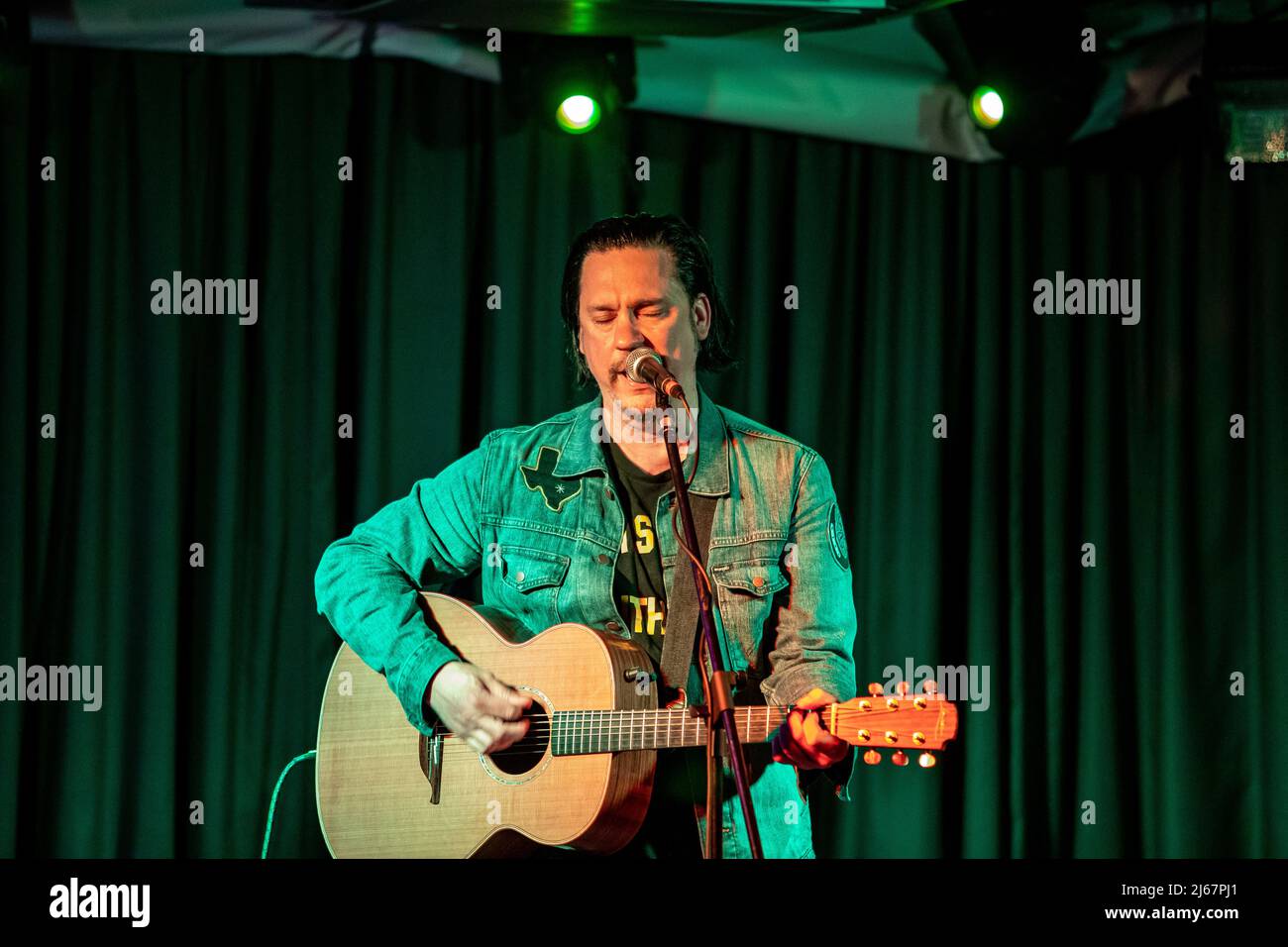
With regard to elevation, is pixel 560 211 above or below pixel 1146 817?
above

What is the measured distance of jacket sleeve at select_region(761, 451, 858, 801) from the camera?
3.55m

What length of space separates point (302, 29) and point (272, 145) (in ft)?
1.11

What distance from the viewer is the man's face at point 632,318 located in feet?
12.5

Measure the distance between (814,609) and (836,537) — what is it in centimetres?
24

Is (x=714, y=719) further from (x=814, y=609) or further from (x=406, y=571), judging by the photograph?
(x=406, y=571)

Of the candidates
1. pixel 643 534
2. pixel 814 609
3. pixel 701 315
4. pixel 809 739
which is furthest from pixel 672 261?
pixel 809 739

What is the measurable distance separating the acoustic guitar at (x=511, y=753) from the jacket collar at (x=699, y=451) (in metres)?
0.46

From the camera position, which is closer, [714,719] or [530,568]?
[714,719]

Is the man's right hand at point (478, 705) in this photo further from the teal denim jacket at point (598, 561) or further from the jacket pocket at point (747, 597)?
the jacket pocket at point (747, 597)

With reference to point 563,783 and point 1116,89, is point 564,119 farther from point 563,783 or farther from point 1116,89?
point 563,783

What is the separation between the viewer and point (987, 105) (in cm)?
425

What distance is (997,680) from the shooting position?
4230mm

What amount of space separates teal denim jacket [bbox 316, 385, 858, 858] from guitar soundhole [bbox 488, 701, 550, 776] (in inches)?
9.5
